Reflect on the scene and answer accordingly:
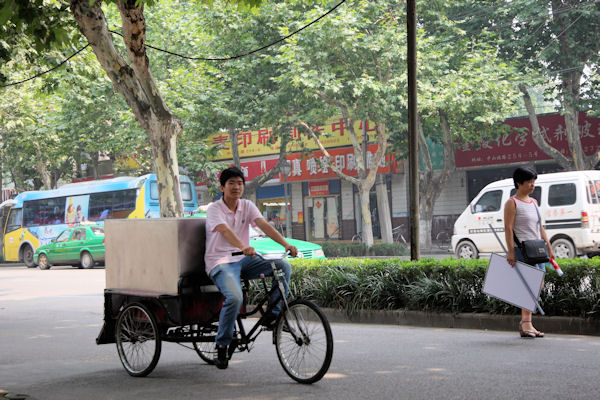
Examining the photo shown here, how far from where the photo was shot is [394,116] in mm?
25406

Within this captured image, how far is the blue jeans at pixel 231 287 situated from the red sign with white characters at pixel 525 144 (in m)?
24.0

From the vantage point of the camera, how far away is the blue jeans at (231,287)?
587 cm

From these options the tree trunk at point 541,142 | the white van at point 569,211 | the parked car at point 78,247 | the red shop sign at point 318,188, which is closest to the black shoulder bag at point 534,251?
the white van at point 569,211

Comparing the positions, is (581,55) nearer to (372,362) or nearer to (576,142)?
(576,142)

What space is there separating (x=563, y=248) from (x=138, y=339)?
1311 centimetres

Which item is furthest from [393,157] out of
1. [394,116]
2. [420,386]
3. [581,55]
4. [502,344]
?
[420,386]

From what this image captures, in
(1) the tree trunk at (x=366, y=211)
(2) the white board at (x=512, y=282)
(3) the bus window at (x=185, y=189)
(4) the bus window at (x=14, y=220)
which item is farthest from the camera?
(4) the bus window at (x=14, y=220)

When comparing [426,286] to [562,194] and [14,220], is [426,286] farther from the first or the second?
[14,220]

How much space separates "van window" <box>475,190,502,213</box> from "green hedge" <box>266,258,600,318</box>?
8789mm

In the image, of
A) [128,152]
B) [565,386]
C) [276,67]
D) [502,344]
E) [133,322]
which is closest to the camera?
[565,386]

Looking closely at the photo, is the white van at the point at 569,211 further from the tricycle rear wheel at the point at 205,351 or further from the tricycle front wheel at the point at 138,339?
the tricycle front wheel at the point at 138,339

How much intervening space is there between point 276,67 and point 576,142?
1121cm

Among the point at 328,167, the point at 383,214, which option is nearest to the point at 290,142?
the point at 328,167

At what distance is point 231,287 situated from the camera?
19.3ft
